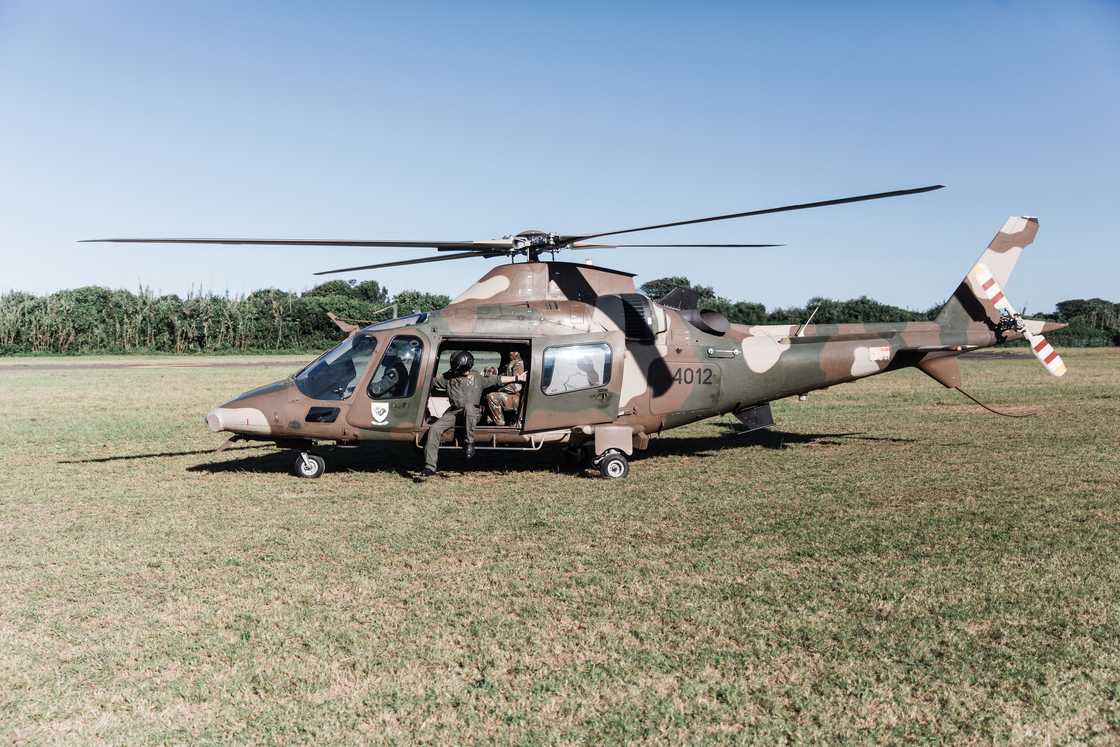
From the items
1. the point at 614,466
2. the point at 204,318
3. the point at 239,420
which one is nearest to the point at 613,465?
the point at 614,466

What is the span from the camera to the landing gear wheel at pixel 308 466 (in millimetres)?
11052

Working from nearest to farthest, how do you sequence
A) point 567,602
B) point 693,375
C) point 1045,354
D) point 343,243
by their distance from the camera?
1. point 567,602
2. point 343,243
3. point 693,375
4. point 1045,354

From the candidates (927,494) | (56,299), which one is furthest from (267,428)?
(56,299)

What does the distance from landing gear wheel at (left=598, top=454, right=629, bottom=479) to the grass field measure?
295 millimetres

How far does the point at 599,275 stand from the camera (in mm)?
11711

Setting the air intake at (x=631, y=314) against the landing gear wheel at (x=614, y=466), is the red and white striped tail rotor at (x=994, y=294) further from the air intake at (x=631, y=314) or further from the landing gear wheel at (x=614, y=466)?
the landing gear wheel at (x=614, y=466)

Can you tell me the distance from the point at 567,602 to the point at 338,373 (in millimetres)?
6194

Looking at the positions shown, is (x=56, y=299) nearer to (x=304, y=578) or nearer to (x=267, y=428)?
(x=267, y=428)

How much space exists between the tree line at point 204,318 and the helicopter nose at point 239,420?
41.3m

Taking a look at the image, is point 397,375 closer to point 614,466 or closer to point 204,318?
point 614,466

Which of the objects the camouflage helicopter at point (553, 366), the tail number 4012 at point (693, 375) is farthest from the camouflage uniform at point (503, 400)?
the tail number 4012 at point (693, 375)

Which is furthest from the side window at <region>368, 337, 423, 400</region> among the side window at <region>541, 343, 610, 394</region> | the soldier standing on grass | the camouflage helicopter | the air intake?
the air intake

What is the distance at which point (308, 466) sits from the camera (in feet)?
36.4

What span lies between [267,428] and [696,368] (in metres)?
6.18
